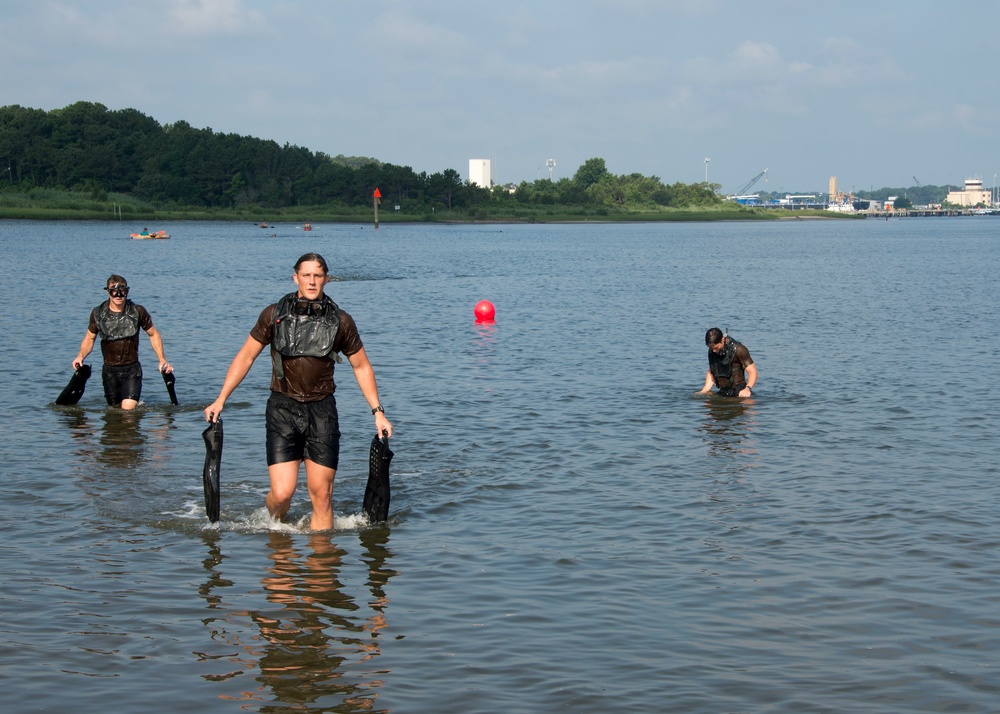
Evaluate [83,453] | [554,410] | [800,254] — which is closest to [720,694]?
[83,453]

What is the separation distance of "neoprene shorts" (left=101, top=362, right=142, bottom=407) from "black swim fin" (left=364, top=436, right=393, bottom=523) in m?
6.17

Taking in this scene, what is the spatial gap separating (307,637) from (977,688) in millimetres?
4332

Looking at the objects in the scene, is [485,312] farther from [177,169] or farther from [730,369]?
[177,169]

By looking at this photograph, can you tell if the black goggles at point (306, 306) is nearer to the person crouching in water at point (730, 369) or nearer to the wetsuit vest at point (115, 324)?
the wetsuit vest at point (115, 324)

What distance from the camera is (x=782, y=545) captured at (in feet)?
32.5

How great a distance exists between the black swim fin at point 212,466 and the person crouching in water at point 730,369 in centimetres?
828

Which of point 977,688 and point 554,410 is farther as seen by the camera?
point 554,410

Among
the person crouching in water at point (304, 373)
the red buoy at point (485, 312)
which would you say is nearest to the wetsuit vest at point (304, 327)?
the person crouching in water at point (304, 373)

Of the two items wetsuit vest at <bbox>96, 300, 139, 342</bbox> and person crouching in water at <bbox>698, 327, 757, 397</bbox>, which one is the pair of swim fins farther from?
person crouching in water at <bbox>698, 327, 757, 397</bbox>

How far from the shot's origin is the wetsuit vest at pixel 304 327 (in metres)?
8.68

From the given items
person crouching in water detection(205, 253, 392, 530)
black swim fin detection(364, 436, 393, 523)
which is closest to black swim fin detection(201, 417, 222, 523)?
person crouching in water detection(205, 253, 392, 530)

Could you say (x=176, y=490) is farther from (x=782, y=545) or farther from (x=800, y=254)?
(x=800, y=254)

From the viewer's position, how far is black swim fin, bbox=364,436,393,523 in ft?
32.6

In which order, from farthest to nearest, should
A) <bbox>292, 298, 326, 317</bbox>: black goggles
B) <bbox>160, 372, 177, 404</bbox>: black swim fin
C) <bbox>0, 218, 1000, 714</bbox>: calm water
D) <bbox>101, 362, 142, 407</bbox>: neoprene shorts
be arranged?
<bbox>101, 362, 142, 407</bbox>: neoprene shorts → <bbox>160, 372, 177, 404</bbox>: black swim fin → <bbox>292, 298, 326, 317</bbox>: black goggles → <bbox>0, 218, 1000, 714</bbox>: calm water
